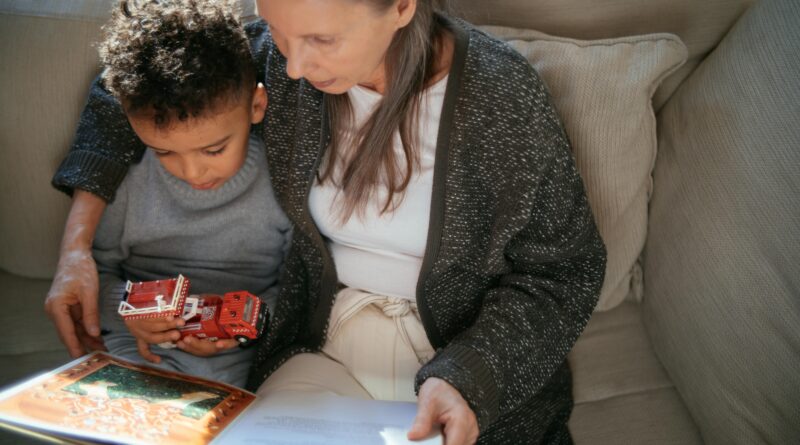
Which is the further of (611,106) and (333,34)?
(611,106)

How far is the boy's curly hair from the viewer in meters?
1.07

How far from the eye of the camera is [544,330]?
115cm

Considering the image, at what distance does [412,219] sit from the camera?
116 cm

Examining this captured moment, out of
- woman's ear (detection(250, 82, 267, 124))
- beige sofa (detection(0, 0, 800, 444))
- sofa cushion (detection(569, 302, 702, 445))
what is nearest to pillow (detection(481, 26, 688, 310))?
beige sofa (detection(0, 0, 800, 444))

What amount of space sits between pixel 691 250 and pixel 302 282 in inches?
28.5

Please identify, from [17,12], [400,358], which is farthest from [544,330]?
[17,12]

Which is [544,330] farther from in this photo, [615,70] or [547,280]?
[615,70]

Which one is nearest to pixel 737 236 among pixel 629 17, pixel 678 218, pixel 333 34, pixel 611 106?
pixel 678 218

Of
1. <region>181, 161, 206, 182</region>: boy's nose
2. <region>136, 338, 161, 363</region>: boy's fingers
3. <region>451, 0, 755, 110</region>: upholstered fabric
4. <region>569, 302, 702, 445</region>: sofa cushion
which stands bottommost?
<region>569, 302, 702, 445</region>: sofa cushion

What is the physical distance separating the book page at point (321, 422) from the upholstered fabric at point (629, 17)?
772mm

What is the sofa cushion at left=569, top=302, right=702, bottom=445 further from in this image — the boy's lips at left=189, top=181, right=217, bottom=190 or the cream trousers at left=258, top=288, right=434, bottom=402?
the boy's lips at left=189, top=181, right=217, bottom=190

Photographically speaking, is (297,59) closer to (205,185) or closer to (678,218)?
(205,185)

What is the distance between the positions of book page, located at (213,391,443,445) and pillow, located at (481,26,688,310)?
57 centimetres

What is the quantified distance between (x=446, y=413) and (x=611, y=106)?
2.13ft
